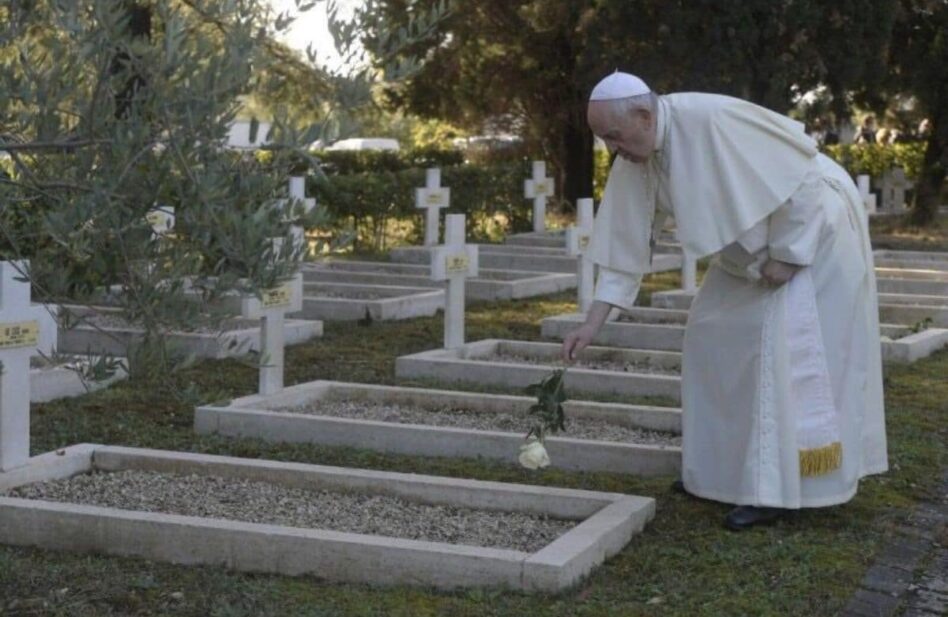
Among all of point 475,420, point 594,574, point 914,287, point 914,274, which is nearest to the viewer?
point 594,574

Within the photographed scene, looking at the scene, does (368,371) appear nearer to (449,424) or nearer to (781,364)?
(449,424)

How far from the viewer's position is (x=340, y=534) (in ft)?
19.1

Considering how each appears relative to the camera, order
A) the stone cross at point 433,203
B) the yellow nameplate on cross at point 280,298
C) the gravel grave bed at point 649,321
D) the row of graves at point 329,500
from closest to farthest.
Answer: the row of graves at point 329,500
the yellow nameplate on cross at point 280,298
the gravel grave bed at point 649,321
the stone cross at point 433,203

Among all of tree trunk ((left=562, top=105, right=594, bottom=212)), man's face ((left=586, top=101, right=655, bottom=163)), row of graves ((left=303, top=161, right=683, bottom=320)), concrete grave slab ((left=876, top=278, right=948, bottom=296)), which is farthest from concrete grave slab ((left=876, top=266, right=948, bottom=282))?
man's face ((left=586, top=101, right=655, bottom=163))

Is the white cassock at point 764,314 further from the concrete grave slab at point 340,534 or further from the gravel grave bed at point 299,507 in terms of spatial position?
the gravel grave bed at point 299,507

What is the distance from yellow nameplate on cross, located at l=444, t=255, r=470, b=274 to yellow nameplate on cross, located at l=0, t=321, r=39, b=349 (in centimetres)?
419

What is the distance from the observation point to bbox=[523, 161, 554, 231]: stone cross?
19.9m

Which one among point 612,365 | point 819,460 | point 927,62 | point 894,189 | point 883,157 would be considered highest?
point 927,62

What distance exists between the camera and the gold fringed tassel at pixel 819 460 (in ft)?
20.7

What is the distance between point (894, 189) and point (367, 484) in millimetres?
23811

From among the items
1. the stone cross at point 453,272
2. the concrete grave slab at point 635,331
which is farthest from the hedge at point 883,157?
the stone cross at point 453,272

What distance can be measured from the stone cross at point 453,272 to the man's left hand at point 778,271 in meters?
4.54

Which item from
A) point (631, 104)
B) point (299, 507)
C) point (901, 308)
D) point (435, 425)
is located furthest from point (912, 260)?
point (299, 507)

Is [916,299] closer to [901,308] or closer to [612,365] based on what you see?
[901,308]
